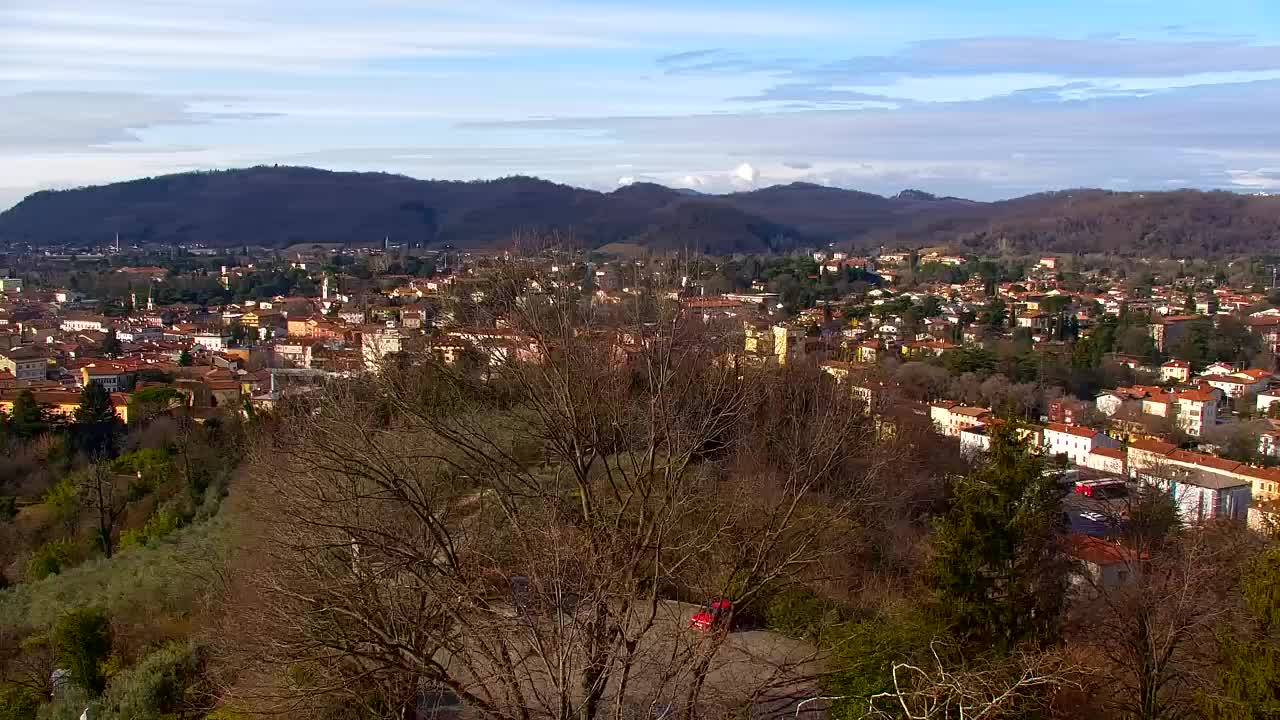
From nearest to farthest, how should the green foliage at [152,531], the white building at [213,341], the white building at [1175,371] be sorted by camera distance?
the green foliage at [152,531] < the white building at [1175,371] < the white building at [213,341]

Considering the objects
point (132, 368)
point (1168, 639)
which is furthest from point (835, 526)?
point (132, 368)

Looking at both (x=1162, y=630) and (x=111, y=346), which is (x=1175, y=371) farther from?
(x=111, y=346)

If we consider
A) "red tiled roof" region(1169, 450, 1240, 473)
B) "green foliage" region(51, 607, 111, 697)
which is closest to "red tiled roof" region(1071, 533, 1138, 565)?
"green foliage" region(51, 607, 111, 697)

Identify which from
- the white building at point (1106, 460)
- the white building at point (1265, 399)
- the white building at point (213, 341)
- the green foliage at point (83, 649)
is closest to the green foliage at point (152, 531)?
the green foliage at point (83, 649)

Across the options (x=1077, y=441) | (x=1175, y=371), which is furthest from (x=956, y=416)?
(x=1175, y=371)

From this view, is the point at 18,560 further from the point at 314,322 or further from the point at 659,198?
the point at 659,198

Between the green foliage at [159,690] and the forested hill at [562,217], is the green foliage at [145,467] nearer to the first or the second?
the green foliage at [159,690]
